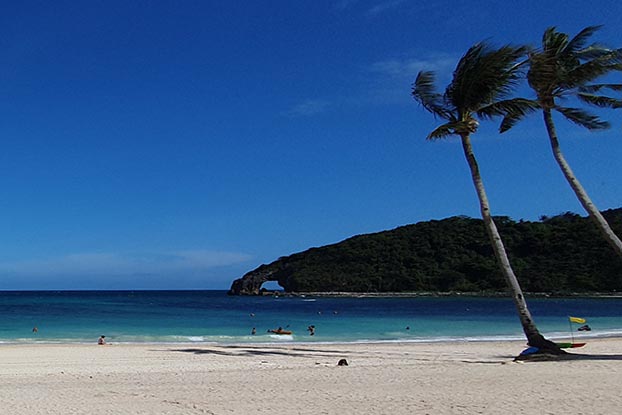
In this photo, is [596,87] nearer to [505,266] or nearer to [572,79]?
[572,79]

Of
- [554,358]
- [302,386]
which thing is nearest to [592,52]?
[554,358]

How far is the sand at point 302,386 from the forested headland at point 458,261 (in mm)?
77412

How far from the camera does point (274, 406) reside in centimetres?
958

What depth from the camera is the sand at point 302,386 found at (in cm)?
930

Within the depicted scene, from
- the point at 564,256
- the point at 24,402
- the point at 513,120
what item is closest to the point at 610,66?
the point at 513,120

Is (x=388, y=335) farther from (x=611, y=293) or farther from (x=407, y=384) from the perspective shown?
(x=611, y=293)

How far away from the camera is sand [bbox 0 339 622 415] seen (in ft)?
30.5

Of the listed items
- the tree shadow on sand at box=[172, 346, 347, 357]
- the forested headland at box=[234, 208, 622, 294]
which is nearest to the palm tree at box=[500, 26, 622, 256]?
the tree shadow on sand at box=[172, 346, 347, 357]

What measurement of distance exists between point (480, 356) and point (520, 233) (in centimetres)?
9230

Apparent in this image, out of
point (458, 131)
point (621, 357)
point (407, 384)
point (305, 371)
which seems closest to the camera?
point (407, 384)

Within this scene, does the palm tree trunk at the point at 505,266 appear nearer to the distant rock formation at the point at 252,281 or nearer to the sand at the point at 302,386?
the sand at the point at 302,386

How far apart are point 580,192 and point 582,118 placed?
6.34 ft

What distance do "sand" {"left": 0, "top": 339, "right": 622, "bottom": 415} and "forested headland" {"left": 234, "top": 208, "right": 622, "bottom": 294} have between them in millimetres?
77412

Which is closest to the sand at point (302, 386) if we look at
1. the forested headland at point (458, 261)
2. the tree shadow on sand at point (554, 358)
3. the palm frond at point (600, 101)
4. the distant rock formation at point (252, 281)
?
the tree shadow on sand at point (554, 358)
